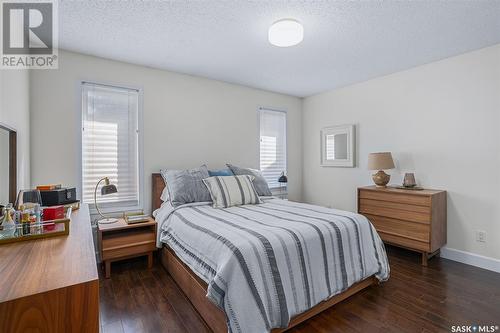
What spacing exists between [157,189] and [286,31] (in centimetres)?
233

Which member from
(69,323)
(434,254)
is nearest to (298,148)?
(434,254)

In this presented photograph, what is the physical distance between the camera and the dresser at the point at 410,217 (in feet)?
8.87

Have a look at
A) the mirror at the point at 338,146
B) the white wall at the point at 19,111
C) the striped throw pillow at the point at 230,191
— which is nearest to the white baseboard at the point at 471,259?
the mirror at the point at 338,146

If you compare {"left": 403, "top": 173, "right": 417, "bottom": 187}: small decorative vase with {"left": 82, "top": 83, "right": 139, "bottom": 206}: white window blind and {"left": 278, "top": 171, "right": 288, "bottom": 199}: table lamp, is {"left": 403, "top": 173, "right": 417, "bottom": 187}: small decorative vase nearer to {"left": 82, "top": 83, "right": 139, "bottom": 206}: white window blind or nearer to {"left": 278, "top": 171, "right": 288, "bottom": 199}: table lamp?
{"left": 278, "top": 171, "right": 288, "bottom": 199}: table lamp

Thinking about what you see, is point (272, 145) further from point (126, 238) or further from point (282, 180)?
point (126, 238)

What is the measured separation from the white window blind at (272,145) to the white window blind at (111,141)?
2.04 m

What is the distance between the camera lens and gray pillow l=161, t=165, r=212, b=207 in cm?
274

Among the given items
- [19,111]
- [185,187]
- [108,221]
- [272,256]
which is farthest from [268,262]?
[19,111]

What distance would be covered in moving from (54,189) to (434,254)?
4.11m

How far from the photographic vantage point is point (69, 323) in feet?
2.57

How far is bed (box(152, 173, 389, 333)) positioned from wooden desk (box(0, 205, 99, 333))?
80 centimetres

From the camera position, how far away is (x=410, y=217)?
111 inches

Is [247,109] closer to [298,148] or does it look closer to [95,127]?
[298,148]

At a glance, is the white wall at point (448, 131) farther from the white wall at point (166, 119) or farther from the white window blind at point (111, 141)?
the white window blind at point (111, 141)
